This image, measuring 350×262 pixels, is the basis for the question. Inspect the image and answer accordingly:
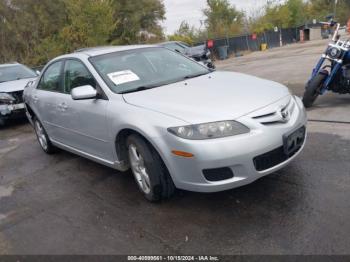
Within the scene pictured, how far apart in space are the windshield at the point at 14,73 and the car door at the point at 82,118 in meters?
5.53

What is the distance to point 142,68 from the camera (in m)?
4.25

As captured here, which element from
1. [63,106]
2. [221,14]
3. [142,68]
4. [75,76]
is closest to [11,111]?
[63,106]

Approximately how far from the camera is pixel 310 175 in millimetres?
3832

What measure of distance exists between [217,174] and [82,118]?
6.19ft

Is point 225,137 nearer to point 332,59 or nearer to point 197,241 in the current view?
point 197,241

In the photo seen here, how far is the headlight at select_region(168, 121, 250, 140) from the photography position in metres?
3.02

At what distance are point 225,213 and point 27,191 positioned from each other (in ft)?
8.45

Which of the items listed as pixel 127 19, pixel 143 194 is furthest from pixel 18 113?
pixel 127 19

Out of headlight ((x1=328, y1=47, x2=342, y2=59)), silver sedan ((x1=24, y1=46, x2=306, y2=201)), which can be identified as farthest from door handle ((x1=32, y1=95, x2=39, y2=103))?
headlight ((x1=328, y1=47, x2=342, y2=59))

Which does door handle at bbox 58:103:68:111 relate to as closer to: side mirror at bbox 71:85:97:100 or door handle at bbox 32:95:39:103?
side mirror at bbox 71:85:97:100

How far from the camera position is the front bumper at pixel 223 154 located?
9.77ft

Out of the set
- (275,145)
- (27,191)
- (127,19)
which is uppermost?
(127,19)

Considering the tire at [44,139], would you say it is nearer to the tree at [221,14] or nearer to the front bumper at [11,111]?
the front bumper at [11,111]

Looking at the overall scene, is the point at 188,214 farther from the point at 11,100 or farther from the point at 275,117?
the point at 11,100
